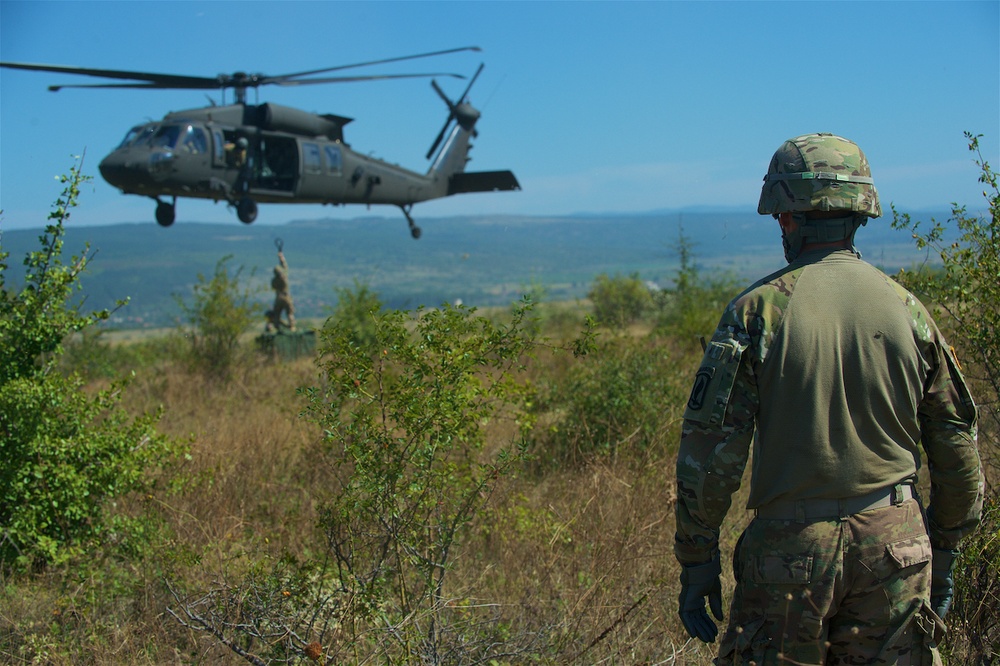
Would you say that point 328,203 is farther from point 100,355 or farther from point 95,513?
point 95,513

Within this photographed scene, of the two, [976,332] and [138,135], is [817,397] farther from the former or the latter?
[138,135]

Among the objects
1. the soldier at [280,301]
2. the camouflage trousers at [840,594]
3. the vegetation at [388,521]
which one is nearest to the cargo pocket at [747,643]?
the camouflage trousers at [840,594]

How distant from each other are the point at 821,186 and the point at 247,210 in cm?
1355

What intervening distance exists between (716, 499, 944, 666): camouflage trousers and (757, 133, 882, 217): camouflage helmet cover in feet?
2.92

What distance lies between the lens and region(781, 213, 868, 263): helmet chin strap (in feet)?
8.25

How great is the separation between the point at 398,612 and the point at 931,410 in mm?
2386

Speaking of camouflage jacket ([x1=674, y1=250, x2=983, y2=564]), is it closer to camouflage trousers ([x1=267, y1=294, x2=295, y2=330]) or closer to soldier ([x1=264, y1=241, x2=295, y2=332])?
soldier ([x1=264, y1=241, x2=295, y2=332])

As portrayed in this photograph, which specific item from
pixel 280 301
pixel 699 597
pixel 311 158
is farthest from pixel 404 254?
pixel 699 597

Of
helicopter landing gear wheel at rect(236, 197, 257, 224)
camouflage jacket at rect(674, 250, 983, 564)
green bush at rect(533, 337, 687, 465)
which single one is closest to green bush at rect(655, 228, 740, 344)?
green bush at rect(533, 337, 687, 465)

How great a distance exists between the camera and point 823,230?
8.25ft

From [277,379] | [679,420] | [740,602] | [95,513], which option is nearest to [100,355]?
[277,379]

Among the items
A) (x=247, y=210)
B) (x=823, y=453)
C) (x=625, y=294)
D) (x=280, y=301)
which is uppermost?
(x=247, y=210)

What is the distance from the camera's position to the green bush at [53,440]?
461 cm

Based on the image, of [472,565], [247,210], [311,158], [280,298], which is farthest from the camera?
[280,298]
